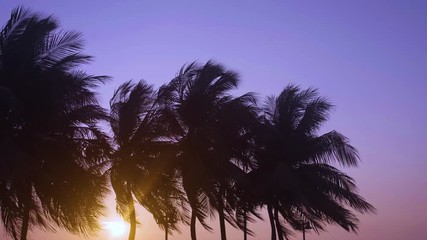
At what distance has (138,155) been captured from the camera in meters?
26.5

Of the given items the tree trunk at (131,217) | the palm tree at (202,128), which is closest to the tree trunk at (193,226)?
the palm tree at (202,128)

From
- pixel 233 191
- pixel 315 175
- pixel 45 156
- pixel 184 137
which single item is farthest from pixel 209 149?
pixel 45 156

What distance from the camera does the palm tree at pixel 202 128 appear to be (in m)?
27.9

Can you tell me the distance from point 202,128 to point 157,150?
253 centimetres

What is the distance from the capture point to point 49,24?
22234 millimetres

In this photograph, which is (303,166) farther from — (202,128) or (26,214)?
(26,214)

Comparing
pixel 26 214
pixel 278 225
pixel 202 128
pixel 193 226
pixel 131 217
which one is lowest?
pixel 26 214

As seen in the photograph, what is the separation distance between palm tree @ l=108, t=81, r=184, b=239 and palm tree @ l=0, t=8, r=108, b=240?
2.44m

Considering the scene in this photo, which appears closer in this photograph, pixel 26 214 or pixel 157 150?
pixel 26 214

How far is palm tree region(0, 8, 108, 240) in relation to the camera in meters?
21.9

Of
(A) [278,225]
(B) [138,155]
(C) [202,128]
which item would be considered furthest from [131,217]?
(A) [278,225]

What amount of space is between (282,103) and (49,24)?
1419cm

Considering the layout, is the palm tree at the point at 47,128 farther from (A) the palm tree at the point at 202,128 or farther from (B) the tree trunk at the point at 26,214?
(A) the palm tree at the point at 202,128

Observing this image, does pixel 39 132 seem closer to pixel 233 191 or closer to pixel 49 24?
pixel 49 24
